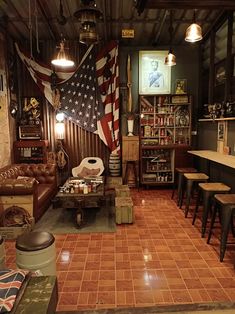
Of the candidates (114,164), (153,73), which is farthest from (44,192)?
(153,73)

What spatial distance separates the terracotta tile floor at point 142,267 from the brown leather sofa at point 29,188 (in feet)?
1.93

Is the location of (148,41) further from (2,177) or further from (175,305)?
(175,305)

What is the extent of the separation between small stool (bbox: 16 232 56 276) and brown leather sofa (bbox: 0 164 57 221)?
162cm

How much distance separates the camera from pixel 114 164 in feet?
19.8

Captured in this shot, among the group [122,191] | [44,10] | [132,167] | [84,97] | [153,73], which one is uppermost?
[44,10]

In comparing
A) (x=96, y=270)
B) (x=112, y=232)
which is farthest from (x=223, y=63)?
(x=96, y=270)

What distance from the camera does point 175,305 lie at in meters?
2.21

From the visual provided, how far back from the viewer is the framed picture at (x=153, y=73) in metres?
5.93

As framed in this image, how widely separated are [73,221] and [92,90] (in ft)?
10.5

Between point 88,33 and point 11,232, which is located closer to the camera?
point 88,33

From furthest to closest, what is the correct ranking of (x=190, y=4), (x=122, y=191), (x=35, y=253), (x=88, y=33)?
(x=122, y=191) < (x=88, y=33) < (x=190, y=4) < (x=35, y=253)

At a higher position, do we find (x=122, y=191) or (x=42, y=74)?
(x=42, y=74)

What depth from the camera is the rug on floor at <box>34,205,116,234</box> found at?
3.87 meters

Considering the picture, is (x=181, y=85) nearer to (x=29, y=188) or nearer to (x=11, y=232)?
(x=29, y=188)
